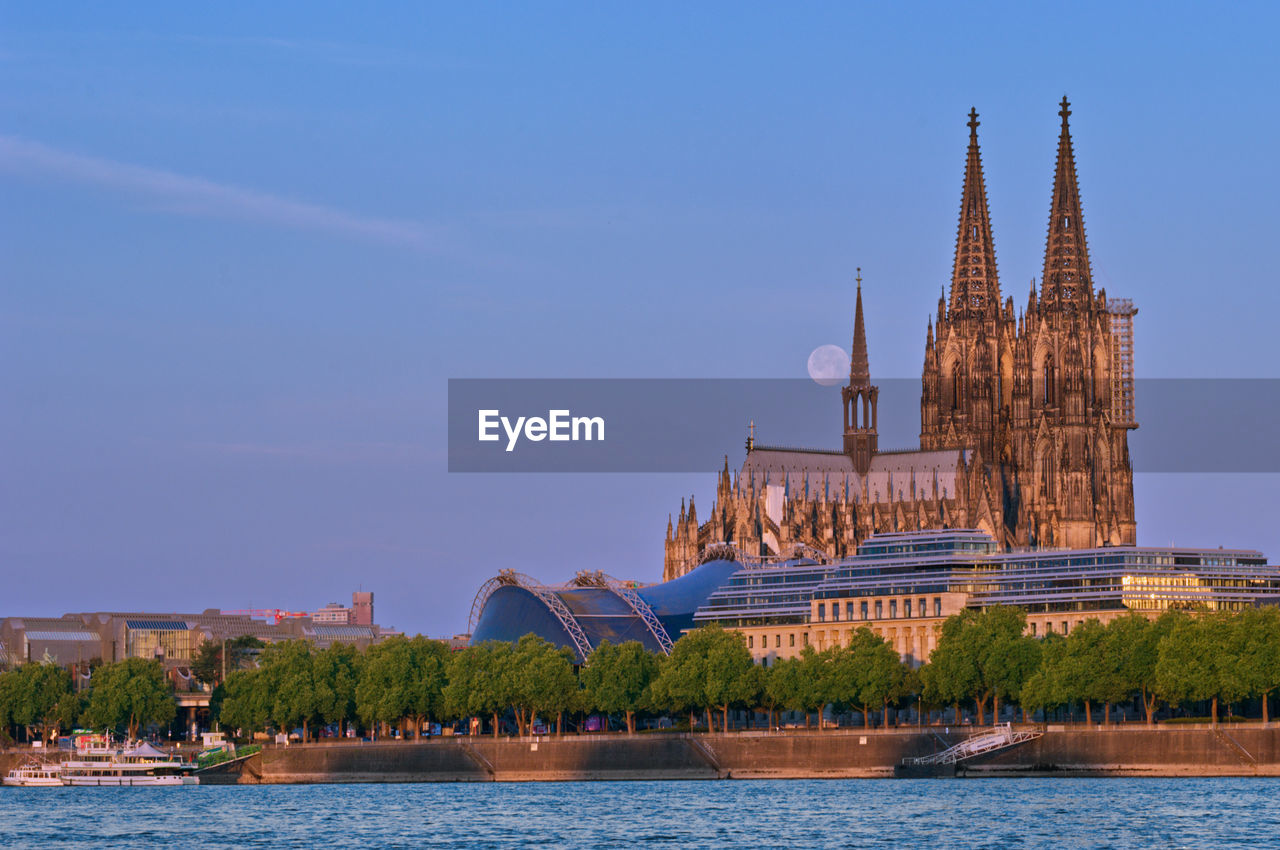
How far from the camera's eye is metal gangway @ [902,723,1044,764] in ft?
561

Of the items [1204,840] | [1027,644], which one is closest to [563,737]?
[1027,644]

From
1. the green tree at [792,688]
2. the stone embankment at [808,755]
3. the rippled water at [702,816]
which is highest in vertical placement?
the green tree at [792,688]

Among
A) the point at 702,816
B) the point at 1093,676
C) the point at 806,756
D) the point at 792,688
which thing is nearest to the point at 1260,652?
the point at 1093,676

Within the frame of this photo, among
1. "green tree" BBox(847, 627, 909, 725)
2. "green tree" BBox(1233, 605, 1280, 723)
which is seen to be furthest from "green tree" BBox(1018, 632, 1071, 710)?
"green tree" BBox(1233, 605, 1280, 723)

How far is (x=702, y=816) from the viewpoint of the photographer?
465 ft

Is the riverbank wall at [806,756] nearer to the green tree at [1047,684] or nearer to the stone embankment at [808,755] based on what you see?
the stone embankment at [808,755]

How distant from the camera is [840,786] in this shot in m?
166

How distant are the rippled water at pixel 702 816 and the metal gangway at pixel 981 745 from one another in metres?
4.96

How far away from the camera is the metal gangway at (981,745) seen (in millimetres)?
170875

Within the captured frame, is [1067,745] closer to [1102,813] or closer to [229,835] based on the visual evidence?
[1102,813]

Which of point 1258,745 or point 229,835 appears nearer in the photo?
point 229,835

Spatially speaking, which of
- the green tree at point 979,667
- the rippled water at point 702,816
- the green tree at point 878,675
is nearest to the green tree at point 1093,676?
the green tree at point 979,667

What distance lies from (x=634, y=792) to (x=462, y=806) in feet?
51.7

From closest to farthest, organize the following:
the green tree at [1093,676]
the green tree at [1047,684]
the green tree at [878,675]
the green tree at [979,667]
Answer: the green tree at [1093,676], the green tree at [1047,684], the green tree at [979,667], the green tree at [878,675]
